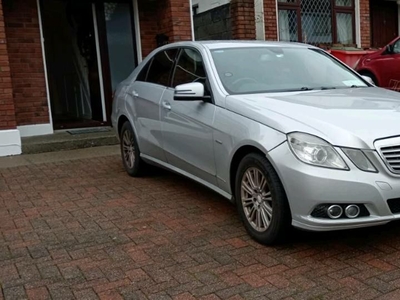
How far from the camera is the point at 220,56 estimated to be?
15.9 ft

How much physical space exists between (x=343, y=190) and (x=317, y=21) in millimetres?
9675

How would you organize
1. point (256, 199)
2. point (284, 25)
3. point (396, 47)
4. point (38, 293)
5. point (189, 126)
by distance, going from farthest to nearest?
1. point (284, 25)
2. point (396, 47)
3. point (189, 126)
4. point (256, 199)
5. point (38, 293)

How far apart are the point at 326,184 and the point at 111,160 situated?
4.75 meters

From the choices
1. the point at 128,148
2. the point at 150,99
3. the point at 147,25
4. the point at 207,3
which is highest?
the point at 207,3

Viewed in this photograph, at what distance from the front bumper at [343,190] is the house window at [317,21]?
869cm

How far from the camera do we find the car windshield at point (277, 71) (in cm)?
455

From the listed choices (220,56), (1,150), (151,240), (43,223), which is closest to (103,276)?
(151,240)

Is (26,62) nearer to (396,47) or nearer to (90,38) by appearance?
(90,38)

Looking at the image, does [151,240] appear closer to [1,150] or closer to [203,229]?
[203,229]

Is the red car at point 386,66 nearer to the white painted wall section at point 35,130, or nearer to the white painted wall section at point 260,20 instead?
the white painted wall section at point 260,20

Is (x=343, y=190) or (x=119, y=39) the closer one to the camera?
(x=343, y=190)

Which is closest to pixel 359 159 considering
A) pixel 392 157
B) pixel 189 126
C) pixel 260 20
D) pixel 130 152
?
pixel 392 157

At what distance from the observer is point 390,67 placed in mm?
9891

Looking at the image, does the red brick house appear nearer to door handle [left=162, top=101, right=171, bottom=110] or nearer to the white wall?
the white wall
